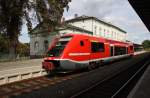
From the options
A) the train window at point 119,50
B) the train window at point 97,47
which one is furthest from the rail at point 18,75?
the train window at point 119,50

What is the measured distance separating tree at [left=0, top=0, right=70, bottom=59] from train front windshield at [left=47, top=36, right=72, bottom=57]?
1706 cm

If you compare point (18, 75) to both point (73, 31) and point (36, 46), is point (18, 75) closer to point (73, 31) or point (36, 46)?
point (73, 31)

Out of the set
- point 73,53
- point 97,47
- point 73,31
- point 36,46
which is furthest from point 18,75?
point 36,46

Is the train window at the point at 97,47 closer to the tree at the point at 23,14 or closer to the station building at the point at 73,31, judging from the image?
the tree at the point at 23,14

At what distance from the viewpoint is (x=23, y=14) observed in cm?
3619

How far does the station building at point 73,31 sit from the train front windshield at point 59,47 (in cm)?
3534

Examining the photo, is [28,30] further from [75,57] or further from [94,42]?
[75,57]

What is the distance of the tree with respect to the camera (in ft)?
114

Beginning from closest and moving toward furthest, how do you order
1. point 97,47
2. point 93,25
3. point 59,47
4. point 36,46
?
1. point 59,47
2. point 97,47
3. point 36,46
4. point 93,25

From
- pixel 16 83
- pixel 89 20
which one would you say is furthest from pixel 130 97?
pixel 89 20

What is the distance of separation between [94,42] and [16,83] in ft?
28.7

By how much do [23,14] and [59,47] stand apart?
19.2m

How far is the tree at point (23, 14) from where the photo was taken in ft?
114

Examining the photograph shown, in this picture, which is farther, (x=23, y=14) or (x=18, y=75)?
(x=23, y=14)
